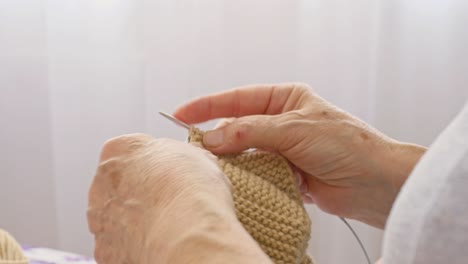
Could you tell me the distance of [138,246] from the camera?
20.6 inches

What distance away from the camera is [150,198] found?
529 millimetres

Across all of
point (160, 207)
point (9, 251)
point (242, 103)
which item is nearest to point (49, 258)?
point (9, 251)

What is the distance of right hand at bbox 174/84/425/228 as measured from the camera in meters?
0.73

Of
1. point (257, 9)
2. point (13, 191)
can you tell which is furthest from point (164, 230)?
point (13, 191)

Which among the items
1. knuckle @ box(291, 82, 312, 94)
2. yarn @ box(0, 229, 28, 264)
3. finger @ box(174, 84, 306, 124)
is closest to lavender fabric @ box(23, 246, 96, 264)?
yarn @ box(0, 229, 28, 264)

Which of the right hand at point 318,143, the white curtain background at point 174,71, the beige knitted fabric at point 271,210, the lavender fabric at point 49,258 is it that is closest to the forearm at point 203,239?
the beige knitted fabric at point 271,210

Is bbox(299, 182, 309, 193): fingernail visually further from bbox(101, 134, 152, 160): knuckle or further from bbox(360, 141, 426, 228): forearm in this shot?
bbox(101, 134, 152, 160): knuckle

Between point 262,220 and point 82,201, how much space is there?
35.9 inches

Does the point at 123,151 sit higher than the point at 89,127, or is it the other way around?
the point at 123,151

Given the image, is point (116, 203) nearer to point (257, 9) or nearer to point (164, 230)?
point (164, 230)

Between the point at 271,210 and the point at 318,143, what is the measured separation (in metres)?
0.16

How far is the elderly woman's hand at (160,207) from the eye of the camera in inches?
17.9

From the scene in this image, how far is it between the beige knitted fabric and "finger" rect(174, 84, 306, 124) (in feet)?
0.41

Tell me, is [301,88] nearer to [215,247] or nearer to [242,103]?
[242,103]
